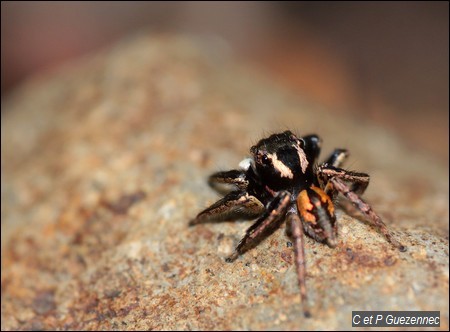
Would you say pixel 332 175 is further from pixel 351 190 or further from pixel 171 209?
pixel 171 209

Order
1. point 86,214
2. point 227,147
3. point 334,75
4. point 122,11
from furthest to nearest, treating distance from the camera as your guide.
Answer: point 122,11, point 334,75, point 227,147, point 86,214

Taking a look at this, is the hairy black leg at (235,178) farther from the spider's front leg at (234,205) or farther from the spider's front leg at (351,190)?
the spider's front leg at (351,190)

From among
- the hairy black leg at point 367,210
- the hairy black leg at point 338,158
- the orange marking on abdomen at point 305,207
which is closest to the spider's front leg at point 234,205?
the orange marking on abdomen at point 305,207

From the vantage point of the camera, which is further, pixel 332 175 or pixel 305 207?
pixel 332 175

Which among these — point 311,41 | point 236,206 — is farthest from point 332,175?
point 311,41

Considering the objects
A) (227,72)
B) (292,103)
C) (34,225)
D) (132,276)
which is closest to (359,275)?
(132,276)

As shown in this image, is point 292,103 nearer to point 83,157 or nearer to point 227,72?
point 227,72

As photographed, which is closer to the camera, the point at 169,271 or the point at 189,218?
the point at 169,271
